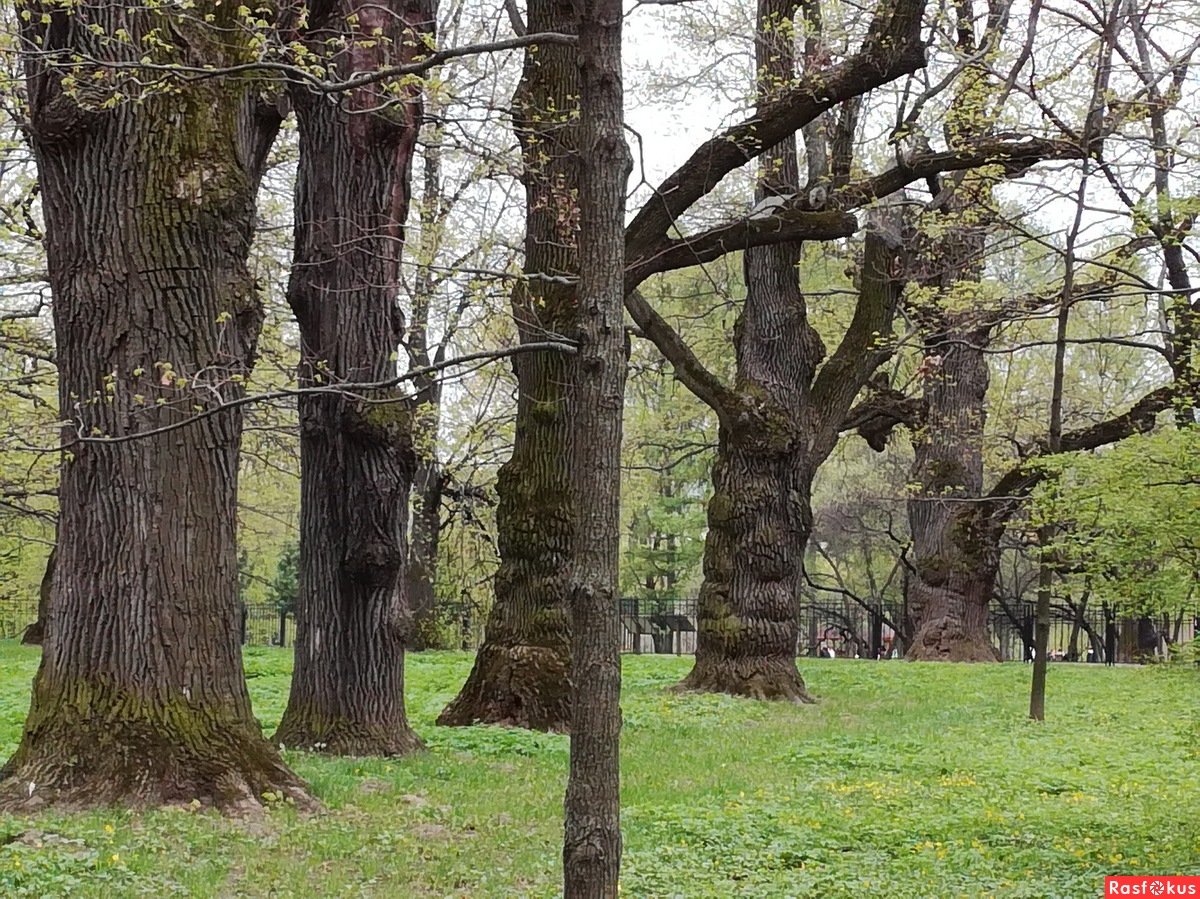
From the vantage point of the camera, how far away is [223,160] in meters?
7.60

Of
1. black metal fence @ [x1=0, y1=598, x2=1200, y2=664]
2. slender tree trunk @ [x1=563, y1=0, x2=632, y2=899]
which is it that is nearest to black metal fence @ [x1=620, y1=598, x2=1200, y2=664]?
black metal fence @ [x1=0, y1=598, x2=1200, y2=664]

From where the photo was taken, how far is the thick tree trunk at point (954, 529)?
70.6 ft

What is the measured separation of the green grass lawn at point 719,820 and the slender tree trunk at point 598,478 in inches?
49.9

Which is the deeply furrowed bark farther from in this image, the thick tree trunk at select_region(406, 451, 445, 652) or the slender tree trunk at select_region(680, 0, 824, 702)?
the thick tree trunk at select_region(406, 451, 445, 652)

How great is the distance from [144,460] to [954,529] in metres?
17.2

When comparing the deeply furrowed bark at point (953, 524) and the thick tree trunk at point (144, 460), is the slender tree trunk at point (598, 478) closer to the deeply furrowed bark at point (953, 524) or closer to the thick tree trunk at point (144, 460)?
the thick tree trunk at point (144, 460)

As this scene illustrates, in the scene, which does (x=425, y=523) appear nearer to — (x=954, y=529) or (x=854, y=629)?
(x=954, y=529)

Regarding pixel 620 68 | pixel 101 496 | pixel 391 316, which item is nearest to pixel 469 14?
pixel 391 316

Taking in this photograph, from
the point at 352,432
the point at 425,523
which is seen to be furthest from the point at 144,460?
the point at 425,523

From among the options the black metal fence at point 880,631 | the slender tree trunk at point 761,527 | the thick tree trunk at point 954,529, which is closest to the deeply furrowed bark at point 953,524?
the thick tree trunk at point 954,529

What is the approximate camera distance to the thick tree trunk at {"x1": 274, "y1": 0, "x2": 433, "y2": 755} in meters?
9.53

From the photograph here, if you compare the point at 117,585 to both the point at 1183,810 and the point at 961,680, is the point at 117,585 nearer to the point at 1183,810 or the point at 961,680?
the point at 1183,810

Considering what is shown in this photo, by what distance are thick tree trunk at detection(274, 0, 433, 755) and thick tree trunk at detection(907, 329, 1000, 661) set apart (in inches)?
510

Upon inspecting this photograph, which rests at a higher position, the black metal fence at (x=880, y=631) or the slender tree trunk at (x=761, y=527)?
the slender tree trunk at (x=761, y=527)
